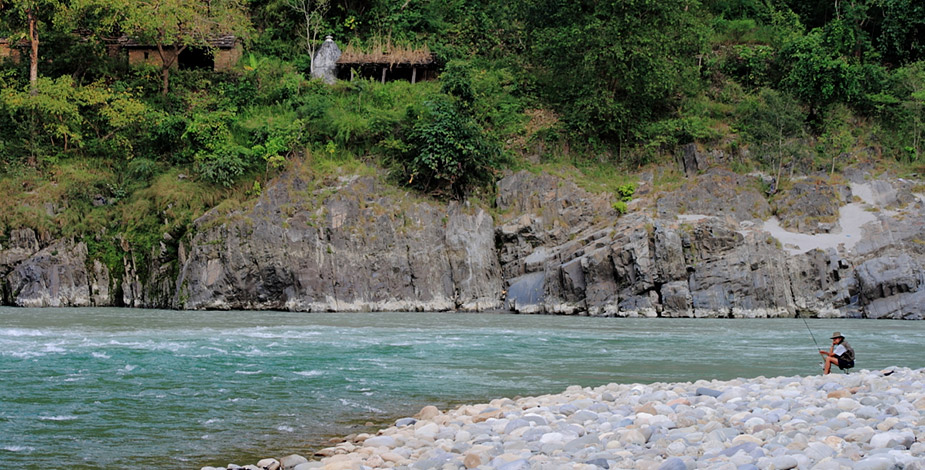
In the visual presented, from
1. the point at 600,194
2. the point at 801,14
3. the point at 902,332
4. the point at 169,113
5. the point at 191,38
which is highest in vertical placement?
the point at 801,14

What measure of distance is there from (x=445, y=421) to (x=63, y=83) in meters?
30.2

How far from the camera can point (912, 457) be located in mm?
6086

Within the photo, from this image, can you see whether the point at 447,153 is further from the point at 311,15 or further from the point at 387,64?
the point at 311,15

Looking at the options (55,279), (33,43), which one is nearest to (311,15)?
(33,43)

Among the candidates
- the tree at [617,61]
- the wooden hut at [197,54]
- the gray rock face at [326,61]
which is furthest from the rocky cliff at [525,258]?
the wooden hut at [197,54]

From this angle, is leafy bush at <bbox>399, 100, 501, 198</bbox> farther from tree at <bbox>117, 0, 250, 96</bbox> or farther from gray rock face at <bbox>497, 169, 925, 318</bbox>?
tree at <bbox>117, 0, 250, 96</bbox>

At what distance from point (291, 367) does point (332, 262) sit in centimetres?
1519

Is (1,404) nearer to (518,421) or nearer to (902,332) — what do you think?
(518,421)

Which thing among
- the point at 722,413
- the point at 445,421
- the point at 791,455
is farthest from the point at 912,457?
the point at 445,421

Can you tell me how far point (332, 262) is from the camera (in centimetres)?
2878

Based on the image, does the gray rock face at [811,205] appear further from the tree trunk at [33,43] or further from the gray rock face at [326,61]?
the tree trunk at [33,43]

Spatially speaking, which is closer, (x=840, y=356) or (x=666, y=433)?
(x=666, y=433)

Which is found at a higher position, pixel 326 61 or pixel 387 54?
pixel 387 54

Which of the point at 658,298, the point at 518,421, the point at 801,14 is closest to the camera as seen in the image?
the point at 518,421
